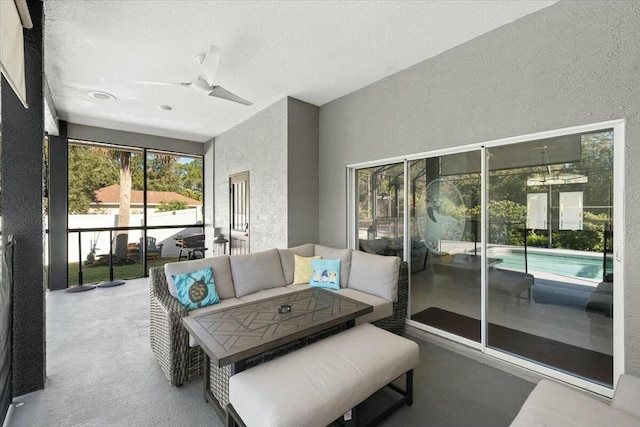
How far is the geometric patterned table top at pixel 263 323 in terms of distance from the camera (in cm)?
170

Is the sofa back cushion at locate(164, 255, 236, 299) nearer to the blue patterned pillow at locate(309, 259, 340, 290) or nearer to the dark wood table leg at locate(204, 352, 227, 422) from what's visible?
the dark wood table leg at locate(204, 352, 227, 422)

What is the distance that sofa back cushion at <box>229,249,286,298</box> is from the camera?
122 inches

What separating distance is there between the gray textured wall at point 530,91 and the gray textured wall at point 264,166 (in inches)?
50.7

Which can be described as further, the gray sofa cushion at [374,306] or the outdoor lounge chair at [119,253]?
the outdoor lounge chair at [119,253]

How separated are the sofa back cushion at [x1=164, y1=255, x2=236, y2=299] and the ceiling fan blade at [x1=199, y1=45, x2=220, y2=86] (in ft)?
6.59

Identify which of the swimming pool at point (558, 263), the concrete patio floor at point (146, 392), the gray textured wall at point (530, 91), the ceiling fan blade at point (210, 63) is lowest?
the concrete patio floor at point (146, 392)

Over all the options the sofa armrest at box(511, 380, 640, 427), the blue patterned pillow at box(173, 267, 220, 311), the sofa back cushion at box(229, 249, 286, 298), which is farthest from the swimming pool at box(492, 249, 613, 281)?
the blue patterned pillow at box(173, 267, 220, 311)

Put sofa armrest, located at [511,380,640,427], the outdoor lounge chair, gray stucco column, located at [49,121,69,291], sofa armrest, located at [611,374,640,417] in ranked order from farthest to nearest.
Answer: the outdoor lounge chair < gray stucco column, located at [49,121,69,291] < sofa armrest, located at [611,374,640,417] < sofa armrest, located at [511,380,640,427]

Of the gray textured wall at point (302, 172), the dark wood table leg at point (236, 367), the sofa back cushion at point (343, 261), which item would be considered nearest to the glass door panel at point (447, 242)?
the sofa back cushion at point (343, 261)

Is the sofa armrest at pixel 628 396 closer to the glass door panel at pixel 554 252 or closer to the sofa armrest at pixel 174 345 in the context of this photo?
the glass door panel at pixel 554 252

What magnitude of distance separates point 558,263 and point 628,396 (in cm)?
140

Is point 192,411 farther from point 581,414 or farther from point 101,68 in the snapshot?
point 101,68

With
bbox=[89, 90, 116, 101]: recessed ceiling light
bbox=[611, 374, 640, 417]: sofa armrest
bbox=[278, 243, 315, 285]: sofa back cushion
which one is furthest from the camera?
bbox=[89, 90, 116, 101]: recessed ceiling light

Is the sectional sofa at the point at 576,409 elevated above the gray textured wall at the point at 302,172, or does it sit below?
below
